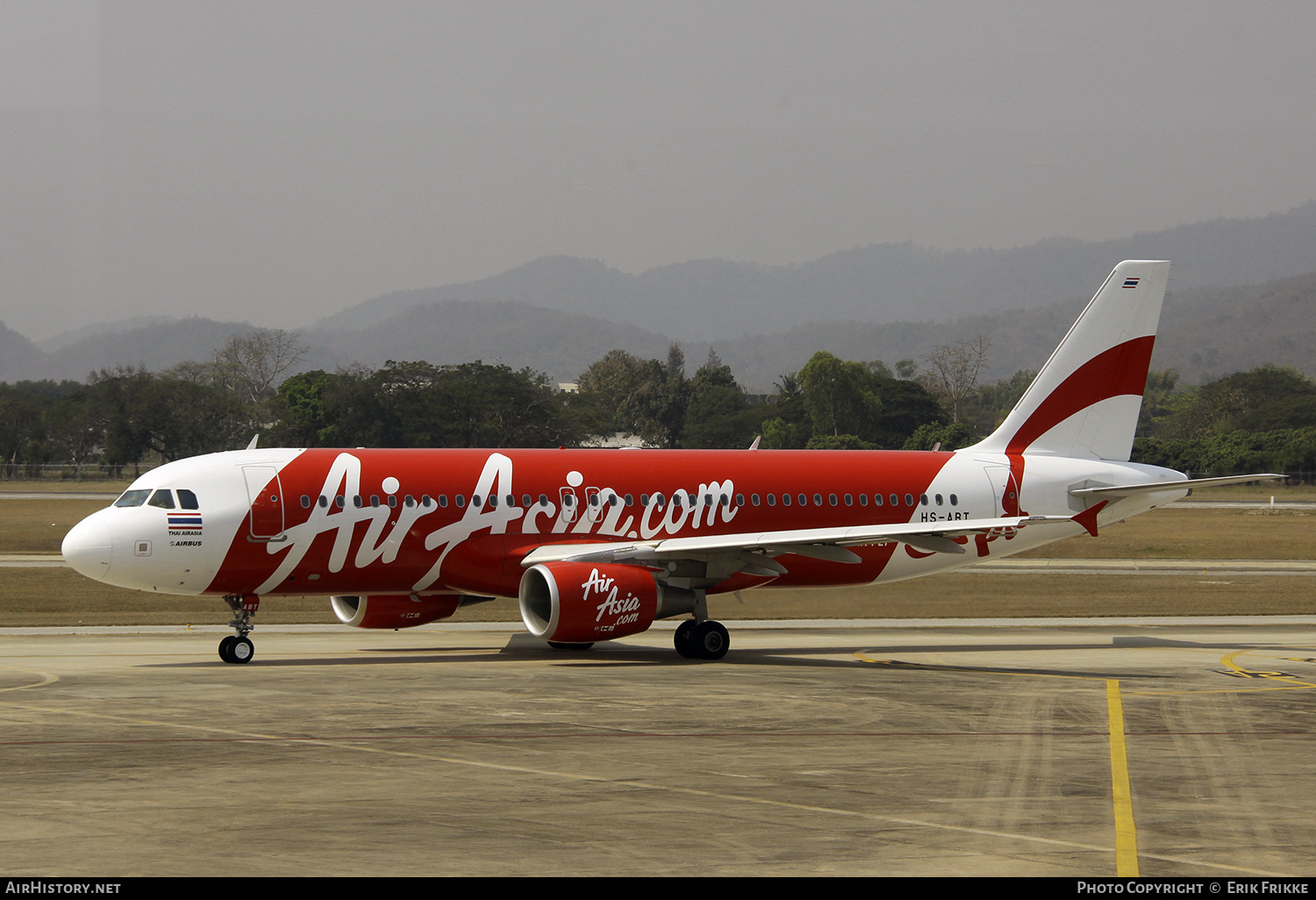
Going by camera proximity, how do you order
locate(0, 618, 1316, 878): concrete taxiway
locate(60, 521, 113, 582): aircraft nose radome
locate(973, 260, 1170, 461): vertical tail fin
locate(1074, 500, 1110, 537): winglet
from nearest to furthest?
locate(0, 618, 1316, 878): concrete taxiway → locate(60, 521, 113, 582): aircraft nose radome → locate(1074, 500, 1110, 537): winglet → locate(973, 260, 1170, 461): vertical tail fin

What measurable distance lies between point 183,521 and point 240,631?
9.16ft

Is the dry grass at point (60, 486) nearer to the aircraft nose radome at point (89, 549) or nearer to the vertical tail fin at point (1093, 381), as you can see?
the aircraft nose radome at point (89, 549)

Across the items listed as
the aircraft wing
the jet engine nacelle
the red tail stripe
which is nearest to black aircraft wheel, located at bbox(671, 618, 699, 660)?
the jet engine nacelle

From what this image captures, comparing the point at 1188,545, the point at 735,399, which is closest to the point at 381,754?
the point at 1188,545

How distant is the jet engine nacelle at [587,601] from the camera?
28938 mm

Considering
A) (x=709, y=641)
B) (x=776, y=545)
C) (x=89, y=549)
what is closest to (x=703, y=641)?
(x=709, y=641)

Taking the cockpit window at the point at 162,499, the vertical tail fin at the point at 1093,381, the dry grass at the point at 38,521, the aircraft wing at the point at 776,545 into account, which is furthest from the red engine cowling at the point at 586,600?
the dry grass at the point at 38,521

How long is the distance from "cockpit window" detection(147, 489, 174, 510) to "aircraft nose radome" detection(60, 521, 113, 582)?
1.08 metres

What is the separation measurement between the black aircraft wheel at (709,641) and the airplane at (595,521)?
0.18 ft

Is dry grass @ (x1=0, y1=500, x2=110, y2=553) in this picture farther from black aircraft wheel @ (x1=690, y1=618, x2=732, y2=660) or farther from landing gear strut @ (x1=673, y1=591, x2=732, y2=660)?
black aircraft wheel @ (x1=690, y1=618, x2=732, y2=660)

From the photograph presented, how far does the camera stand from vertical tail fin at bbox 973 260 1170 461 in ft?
124

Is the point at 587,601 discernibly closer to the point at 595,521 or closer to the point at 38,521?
the point at 595,521

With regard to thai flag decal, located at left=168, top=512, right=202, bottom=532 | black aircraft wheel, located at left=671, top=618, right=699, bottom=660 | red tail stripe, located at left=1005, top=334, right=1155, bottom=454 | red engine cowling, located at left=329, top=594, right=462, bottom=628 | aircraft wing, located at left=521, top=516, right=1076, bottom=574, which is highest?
red tail stripe, located at left=1005, top=334, right=1155, bottom=454

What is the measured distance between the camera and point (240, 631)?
30.5 m
